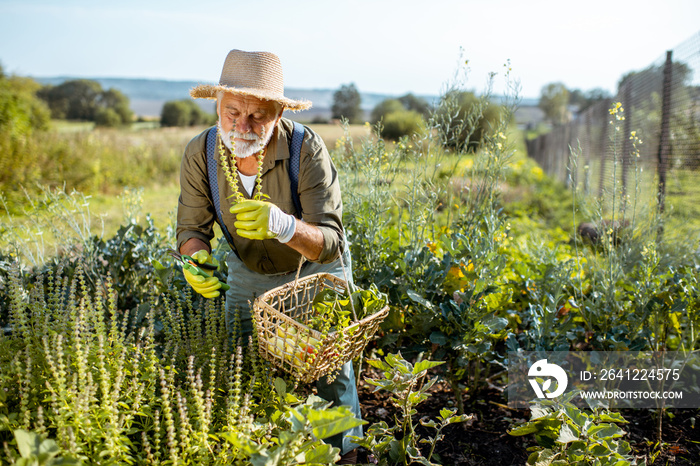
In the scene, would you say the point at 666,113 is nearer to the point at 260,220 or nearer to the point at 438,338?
the point at 438,338

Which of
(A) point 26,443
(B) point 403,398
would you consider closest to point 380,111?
(B) point 403,398

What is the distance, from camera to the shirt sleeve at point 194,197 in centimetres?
216


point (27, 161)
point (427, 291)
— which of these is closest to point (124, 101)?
point (27, 161)

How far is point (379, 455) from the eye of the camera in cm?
176

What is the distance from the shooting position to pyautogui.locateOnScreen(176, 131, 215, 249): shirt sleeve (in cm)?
216

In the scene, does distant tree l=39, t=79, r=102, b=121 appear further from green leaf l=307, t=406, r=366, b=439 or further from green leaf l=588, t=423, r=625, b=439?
green leaf l=588, t=423, r=625, b=439

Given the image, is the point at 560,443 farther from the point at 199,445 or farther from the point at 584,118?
the point at 584,118

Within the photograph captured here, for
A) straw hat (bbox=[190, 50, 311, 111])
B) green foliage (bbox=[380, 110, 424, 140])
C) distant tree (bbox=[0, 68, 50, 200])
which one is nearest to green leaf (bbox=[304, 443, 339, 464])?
straw hat (bbox=[190, 50, 311, 111])

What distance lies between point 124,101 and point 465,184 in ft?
111

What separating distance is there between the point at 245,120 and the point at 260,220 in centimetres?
56

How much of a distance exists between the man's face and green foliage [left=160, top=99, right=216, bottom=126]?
29.4 meters

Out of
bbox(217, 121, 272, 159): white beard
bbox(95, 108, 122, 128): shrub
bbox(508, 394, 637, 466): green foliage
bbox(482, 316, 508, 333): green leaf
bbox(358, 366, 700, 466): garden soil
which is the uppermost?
bbox(95, 108, 122, 128): shrub

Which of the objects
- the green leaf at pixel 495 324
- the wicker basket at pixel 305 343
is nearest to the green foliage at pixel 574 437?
the green leaf at pixel 495 324

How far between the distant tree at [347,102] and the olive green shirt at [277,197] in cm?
202
